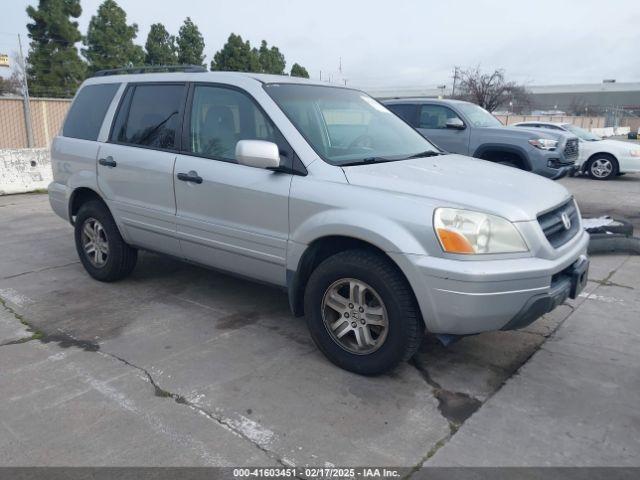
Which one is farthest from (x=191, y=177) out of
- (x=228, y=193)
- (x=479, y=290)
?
(x=479, y=290)

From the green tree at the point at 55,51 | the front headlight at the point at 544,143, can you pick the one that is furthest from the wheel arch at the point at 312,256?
the green tree at the point at 55,51

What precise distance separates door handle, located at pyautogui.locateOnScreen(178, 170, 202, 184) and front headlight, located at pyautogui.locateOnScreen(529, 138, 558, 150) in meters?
6.86

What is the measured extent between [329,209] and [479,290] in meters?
1.03

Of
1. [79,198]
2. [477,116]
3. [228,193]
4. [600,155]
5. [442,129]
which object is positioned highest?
[477,116]

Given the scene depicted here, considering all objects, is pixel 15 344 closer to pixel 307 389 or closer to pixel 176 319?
pixel 176 319

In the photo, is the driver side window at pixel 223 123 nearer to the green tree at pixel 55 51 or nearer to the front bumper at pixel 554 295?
the front bumper at pixel 554 295

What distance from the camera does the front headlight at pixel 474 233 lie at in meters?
3.01

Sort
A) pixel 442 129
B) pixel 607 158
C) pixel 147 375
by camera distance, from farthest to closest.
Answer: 1. pixel 607 158
2. pixel 442 129
3. pixel 147 375

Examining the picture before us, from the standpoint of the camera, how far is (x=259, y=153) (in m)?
3.52

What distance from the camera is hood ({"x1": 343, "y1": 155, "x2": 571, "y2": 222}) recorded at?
123 inches

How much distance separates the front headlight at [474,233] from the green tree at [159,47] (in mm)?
29313

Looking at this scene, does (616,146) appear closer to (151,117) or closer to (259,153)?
(151,117)

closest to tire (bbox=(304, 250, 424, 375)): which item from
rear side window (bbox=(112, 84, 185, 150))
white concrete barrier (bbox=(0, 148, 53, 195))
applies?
rear side window (bbox=(112, 84, 185, 150))

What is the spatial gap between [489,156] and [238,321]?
21.7 ft
